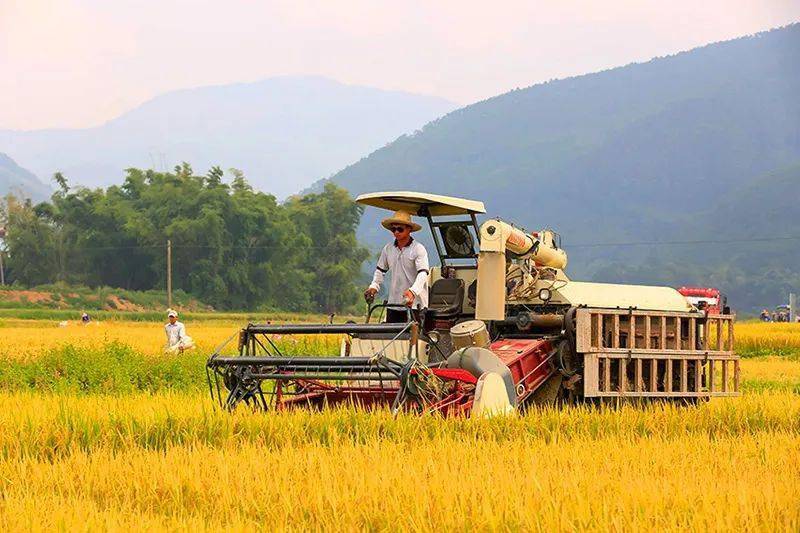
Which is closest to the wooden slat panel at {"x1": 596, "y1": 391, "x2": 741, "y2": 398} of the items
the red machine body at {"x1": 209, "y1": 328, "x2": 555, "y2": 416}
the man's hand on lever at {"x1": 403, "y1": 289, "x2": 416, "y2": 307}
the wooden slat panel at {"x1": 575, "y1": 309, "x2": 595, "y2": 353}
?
the wooden slat panel at {"x1": 575, "y1": 309, "x2": 595, "y2": 353}

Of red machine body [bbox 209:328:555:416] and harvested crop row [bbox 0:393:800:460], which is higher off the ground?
red machine body [bbox 209:328:555:416]

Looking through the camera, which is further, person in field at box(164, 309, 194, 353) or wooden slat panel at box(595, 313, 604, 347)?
person in field at box(164, 309, 194, 353)

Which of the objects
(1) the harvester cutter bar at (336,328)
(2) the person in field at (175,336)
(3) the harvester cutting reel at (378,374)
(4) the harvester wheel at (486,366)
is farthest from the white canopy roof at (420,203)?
(2) the person in field at (175,336)

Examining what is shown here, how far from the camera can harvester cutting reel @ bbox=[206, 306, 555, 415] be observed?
36.9ft

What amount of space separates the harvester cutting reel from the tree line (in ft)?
253

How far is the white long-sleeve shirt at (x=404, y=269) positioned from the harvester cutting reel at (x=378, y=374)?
1.75ft

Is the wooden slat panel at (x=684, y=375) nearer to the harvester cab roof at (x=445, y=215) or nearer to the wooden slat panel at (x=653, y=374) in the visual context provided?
the wooden slat panel at (x=653, y=374)

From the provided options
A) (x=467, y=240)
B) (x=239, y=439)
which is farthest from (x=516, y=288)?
(x=239, y=439)

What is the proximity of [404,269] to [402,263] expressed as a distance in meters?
0.07

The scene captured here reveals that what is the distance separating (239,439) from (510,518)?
153 inches

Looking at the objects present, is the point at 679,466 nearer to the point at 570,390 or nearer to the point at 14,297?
the point at 570,390

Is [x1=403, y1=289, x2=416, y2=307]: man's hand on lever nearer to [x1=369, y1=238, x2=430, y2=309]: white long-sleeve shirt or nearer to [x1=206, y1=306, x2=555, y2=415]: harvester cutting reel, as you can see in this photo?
[x1=206, y1=306, x2=555, y2=415]: harvester cutting reel

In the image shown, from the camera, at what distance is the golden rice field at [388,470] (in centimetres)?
656

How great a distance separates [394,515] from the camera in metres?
6.67
